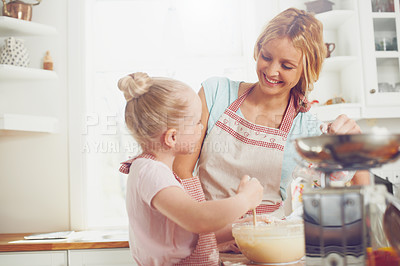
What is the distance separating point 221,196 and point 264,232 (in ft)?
1.77

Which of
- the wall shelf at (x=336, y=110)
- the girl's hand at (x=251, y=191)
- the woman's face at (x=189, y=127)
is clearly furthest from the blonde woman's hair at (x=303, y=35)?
the wall shelf at (x=336, y=110)

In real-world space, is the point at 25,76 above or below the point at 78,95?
above

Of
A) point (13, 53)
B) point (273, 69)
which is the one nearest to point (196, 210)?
point (273, 69)

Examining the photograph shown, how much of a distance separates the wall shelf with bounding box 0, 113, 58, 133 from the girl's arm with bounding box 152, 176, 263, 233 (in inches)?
73.8

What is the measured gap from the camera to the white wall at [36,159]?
9.46 feet

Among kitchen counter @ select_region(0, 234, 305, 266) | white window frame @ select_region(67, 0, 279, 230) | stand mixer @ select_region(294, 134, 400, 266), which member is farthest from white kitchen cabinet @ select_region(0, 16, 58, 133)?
stand mixer @ select_region(294, 134, 400, 266)

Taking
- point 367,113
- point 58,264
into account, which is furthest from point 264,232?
point 367,113

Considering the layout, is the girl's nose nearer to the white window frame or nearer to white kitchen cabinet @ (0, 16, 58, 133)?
the white window frame

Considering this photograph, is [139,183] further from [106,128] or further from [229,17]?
[229,17]

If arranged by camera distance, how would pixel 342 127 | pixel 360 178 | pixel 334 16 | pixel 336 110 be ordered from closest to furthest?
pixel 342 127 → pixel 360 178 → pixel 336 110 → pixel 334 16

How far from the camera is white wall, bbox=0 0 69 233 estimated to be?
9.46 feet

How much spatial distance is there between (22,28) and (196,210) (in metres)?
2.37

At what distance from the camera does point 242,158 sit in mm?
1509

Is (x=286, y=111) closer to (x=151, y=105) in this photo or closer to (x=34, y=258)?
(x=151, y=105)
